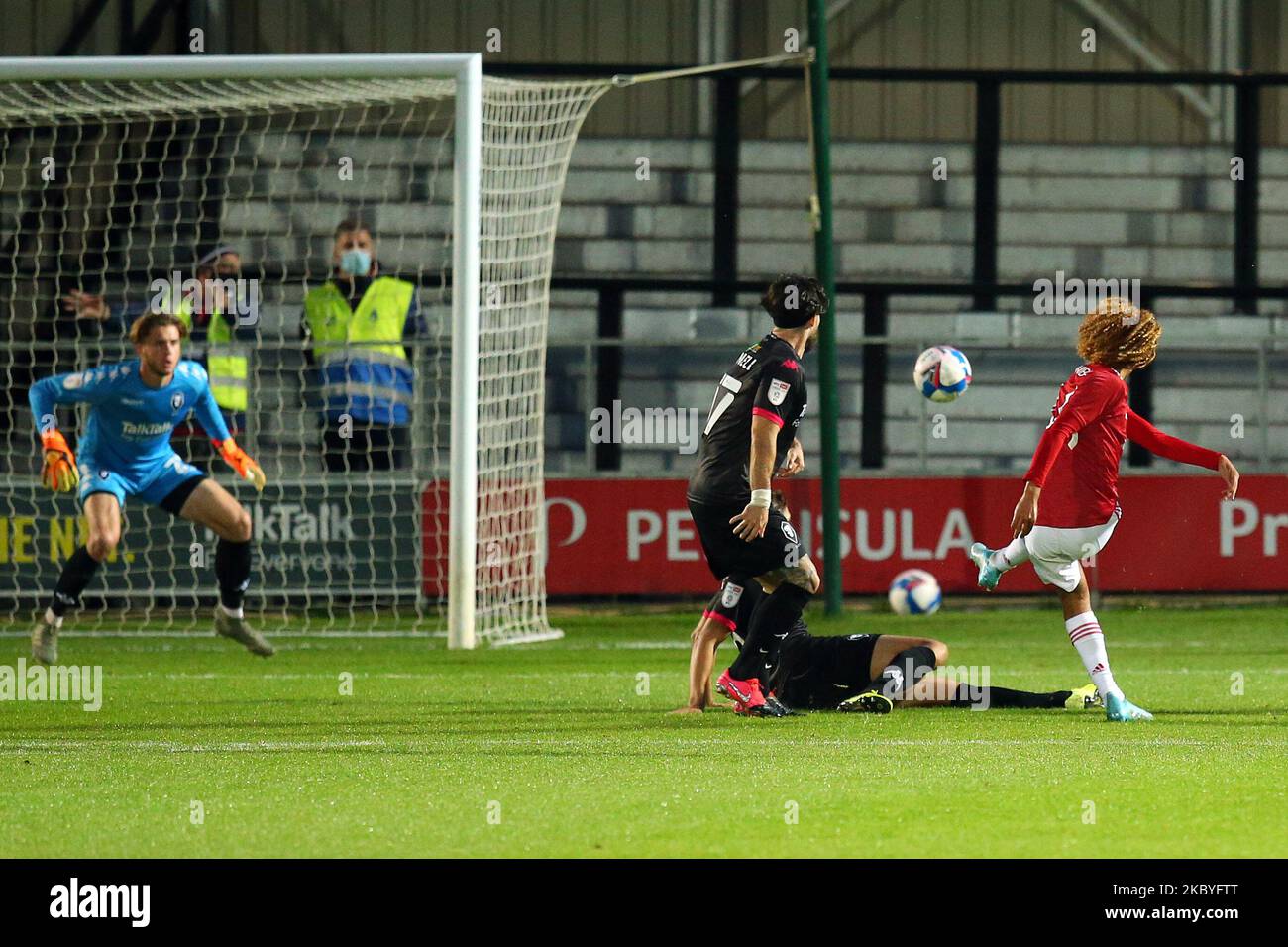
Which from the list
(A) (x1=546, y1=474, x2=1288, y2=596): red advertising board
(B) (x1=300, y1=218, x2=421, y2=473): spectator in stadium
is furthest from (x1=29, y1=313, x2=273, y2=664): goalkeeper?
(A) (x1=546, y1=474, x2=1288, y2=596): red advertising board

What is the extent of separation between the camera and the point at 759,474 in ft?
23.6

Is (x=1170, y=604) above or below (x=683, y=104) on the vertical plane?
below

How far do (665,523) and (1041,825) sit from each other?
8.33 m

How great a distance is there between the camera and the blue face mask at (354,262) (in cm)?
1263

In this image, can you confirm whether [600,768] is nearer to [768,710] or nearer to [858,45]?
[768,710]

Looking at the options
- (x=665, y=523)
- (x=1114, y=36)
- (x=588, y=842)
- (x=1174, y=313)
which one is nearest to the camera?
(x=588, y=842)

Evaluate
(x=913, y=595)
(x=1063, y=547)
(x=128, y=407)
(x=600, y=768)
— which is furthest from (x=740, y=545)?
(x=128, y=407)

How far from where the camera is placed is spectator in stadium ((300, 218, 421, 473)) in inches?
510

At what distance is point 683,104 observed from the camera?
19.2 meters

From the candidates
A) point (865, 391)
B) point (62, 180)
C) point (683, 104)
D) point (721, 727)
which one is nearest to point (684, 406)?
point (865, 391)

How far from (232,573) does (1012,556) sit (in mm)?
4376

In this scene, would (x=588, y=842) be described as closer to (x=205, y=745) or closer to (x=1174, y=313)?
(x=205, y=745)

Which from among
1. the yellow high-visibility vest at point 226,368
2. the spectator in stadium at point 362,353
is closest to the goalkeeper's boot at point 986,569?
the spectator in stadium at point 362,353

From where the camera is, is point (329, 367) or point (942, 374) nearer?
point (942, 374)
